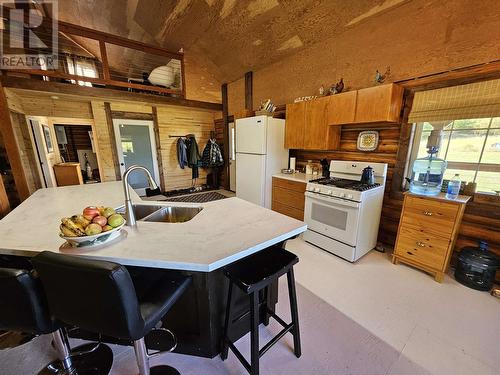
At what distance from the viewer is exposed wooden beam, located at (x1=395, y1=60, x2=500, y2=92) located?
1.85 m

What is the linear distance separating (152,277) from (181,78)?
15.0 feet

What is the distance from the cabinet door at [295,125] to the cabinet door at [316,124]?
9cm

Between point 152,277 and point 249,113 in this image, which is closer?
point 152,277

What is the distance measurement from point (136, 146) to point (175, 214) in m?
4.08

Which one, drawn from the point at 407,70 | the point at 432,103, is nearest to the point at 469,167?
the point at 432,103

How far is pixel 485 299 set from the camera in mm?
1899

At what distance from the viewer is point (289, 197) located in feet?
10.6

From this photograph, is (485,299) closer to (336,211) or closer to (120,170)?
(336,211)

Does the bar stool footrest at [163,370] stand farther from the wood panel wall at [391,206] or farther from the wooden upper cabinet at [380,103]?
the wooden upper cabinet at [380,103]

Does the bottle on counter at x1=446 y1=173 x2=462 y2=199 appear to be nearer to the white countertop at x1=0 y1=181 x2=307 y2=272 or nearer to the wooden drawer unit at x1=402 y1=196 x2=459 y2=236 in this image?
the wooden drawer unit at x1=402 y1=196 x2=459 y2=236

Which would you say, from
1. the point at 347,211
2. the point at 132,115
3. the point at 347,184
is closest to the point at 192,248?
the point at 347,211

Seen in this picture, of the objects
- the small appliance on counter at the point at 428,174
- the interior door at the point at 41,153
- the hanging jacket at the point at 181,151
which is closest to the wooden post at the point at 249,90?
the hanging jacket at the point at 181,151

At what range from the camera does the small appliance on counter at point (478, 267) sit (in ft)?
6.34

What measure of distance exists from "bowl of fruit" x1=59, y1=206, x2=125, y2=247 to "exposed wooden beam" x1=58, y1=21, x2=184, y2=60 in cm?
400
